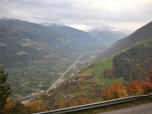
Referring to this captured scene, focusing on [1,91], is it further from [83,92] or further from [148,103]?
[83,92]

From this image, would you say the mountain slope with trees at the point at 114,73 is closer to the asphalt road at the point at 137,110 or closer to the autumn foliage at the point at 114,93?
the autumn foliage at the point at 114,93

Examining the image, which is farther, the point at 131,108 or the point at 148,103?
the point at 148,103

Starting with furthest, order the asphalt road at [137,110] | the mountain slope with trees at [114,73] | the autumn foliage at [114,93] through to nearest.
→ the mountain slope with trees at [114,73]
the autumn foliage at [114,93]
the asphalt road at [137,110]

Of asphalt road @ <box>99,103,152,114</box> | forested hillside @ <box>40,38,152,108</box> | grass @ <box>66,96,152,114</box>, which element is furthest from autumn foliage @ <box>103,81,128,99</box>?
forested hillside @ <box>40,38,152,108</box>

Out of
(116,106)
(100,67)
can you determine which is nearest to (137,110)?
(116,106)

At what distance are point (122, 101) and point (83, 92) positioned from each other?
10408cm

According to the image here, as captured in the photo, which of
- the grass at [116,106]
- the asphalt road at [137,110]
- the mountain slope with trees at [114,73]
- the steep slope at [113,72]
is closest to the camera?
the asphalt road at [137,110]

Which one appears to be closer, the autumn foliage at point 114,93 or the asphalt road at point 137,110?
the asphalt road at point 137,110

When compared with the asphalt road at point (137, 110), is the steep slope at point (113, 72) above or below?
below

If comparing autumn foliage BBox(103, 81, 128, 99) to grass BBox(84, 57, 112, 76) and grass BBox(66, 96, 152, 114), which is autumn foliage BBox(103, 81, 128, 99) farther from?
grass BBox(84, 57, 112, 76)

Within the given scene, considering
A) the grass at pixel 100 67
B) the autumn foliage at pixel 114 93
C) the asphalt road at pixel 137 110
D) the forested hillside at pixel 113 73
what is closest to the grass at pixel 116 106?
the asphalt road at pixel 137 110

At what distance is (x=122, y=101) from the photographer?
11109 mm

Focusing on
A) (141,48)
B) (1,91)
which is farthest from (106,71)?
(1,91)

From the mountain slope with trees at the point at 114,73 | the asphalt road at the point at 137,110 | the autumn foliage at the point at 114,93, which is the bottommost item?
the mountain slope with trees at the point at 114,73
